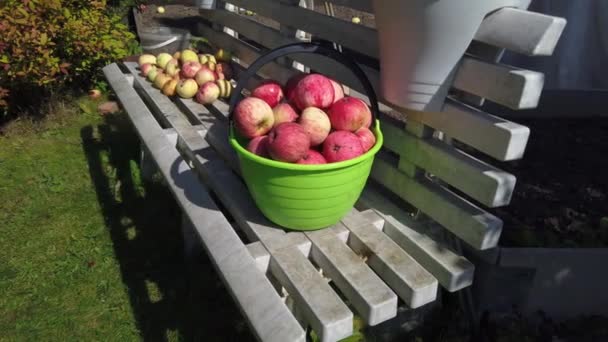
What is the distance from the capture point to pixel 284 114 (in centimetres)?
157

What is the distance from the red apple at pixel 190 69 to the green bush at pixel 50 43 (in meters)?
1.28

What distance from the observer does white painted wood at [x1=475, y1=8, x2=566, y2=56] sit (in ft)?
3.69

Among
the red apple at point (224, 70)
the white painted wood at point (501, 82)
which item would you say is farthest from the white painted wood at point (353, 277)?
the red apple at point (224, 70)

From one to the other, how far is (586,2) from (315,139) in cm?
418

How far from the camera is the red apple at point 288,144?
4.44ft

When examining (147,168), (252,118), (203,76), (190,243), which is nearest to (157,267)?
(190,243)

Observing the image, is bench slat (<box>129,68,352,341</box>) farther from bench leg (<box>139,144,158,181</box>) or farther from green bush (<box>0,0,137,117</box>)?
green bush (<box>0,0,137,117</box>)

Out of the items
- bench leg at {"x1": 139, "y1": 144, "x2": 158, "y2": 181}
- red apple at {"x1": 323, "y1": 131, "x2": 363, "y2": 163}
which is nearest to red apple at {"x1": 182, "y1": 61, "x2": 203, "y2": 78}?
bench leg at {"x1": 139, "y1": 144, "x2": 158, "y2": 181}

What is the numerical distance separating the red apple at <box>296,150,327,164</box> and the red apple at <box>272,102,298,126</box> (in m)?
0.18

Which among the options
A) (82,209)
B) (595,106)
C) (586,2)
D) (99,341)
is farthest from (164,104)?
(586,2)

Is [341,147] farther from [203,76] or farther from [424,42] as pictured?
[203,76]

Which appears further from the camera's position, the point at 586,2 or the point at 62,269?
the point at 586,2

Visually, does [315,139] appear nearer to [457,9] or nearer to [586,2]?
[457,9]

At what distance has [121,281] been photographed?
234 cm
